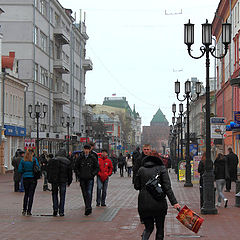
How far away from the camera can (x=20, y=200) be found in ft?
67.4

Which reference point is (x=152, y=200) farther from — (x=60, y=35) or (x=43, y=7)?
(x=60, y=35)

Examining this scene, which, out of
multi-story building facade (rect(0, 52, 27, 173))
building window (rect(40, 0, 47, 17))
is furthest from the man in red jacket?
building window (rect(40, 0, 47, 17))

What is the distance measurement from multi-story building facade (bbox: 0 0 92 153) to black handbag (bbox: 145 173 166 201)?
1703 inches

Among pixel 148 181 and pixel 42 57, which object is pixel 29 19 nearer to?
pixel 42 57

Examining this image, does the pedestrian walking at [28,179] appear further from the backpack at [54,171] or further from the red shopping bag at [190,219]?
the red shopping bag at [190,219]

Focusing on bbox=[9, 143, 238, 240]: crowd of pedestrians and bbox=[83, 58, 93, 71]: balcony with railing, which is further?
bbox=[83, 58, 93, 71]: balcony with railing

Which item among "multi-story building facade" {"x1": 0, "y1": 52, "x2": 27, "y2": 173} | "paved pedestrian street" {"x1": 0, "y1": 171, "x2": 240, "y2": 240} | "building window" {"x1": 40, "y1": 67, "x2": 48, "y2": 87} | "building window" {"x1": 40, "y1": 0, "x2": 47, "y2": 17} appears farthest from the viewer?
"building window" {"x1": 40, "y1": 67, "x2": 48, "y2": 87}

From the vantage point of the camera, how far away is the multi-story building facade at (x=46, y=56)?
58219mm

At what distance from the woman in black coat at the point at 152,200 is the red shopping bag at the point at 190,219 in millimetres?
153

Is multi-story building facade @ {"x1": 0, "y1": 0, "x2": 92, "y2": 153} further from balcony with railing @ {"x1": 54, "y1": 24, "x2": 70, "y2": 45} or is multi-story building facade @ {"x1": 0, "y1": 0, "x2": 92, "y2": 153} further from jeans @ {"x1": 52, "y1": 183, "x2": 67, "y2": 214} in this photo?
jeans @ {"x1": 52, "y1": 183, "x2": 67, "y2": 214}

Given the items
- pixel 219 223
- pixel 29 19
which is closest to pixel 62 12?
pixel 29 19

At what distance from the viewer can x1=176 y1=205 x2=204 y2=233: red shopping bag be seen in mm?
8469

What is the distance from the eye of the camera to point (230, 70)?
158ft

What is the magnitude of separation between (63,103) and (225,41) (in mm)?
54847
